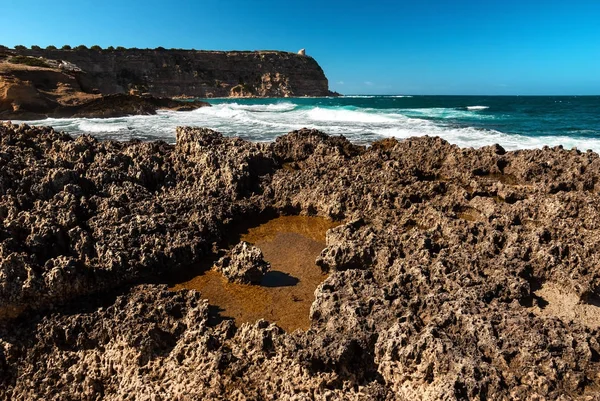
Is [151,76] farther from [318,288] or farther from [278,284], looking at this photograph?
[318,288]

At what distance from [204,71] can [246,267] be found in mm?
93379

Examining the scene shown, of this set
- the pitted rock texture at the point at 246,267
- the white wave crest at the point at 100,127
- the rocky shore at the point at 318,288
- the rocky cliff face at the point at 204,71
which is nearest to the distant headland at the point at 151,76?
the rocky cliff face at the point at 204,71

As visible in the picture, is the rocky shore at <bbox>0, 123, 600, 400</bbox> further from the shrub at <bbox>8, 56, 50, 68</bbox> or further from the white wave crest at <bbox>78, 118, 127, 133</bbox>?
the shrub at <bbox>8, 56, 50, 68</bbox>

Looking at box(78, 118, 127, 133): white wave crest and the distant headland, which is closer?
box(78, 118, 127, 133): white wave crest

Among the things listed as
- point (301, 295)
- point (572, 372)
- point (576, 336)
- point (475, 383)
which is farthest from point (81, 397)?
point (576, 336)

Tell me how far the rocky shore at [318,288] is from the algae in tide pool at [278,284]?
32 centimetres

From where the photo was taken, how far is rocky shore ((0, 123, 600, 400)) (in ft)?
11.1

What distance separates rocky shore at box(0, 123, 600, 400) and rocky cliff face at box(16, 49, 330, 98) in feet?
243

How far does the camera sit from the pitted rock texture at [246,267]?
5012 mm

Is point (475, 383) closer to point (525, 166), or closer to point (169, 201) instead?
point (169, 201)

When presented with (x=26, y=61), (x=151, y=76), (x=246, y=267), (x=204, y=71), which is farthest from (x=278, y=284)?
(x=204, y=71)

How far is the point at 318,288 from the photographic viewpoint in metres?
4.46

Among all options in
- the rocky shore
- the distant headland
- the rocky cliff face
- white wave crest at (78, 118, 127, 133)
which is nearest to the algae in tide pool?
the rocky shore

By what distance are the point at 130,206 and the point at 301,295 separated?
10.7ft
